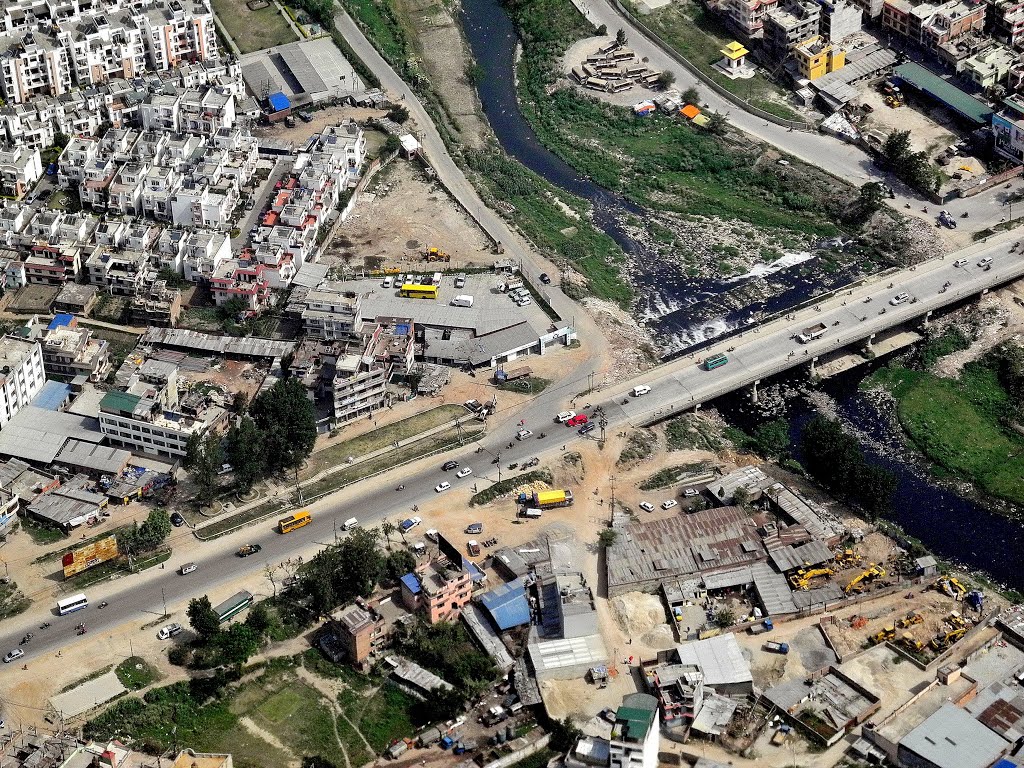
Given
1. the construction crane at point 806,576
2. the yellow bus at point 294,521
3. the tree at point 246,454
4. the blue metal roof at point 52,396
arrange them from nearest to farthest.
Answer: the construction crane at point 806,576 < the yellow bus at point 294,521 < the tree at point 246,454 < the blue metal roof at point 52,396

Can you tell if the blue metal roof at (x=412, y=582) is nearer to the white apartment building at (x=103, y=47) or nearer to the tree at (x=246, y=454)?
the tree at (x=246, y=454)

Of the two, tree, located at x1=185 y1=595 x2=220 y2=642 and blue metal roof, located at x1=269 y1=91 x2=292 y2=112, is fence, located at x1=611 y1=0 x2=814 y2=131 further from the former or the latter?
tree, located at x1=185 y1=595 x2=220 y2=642

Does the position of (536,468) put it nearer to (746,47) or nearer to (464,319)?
(464,319)

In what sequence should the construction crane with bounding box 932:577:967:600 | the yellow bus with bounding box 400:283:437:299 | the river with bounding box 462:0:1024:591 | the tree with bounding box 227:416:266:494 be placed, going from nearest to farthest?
the construction crane with bounding box 932:577:967:600 < the tree with bounding box 227:416:266:494 < the river with bounding box 462:0:1024:591 < the yellow bus with bounding box 400:283:437:299

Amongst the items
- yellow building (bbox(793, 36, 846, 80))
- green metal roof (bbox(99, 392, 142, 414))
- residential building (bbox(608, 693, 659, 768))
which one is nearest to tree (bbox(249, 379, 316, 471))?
green metal roof (bbox(99, 392, 142, 414))

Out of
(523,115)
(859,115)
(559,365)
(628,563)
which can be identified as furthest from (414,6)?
(628,563)

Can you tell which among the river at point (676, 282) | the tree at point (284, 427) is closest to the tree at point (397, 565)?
the tree at point (284, 427)
